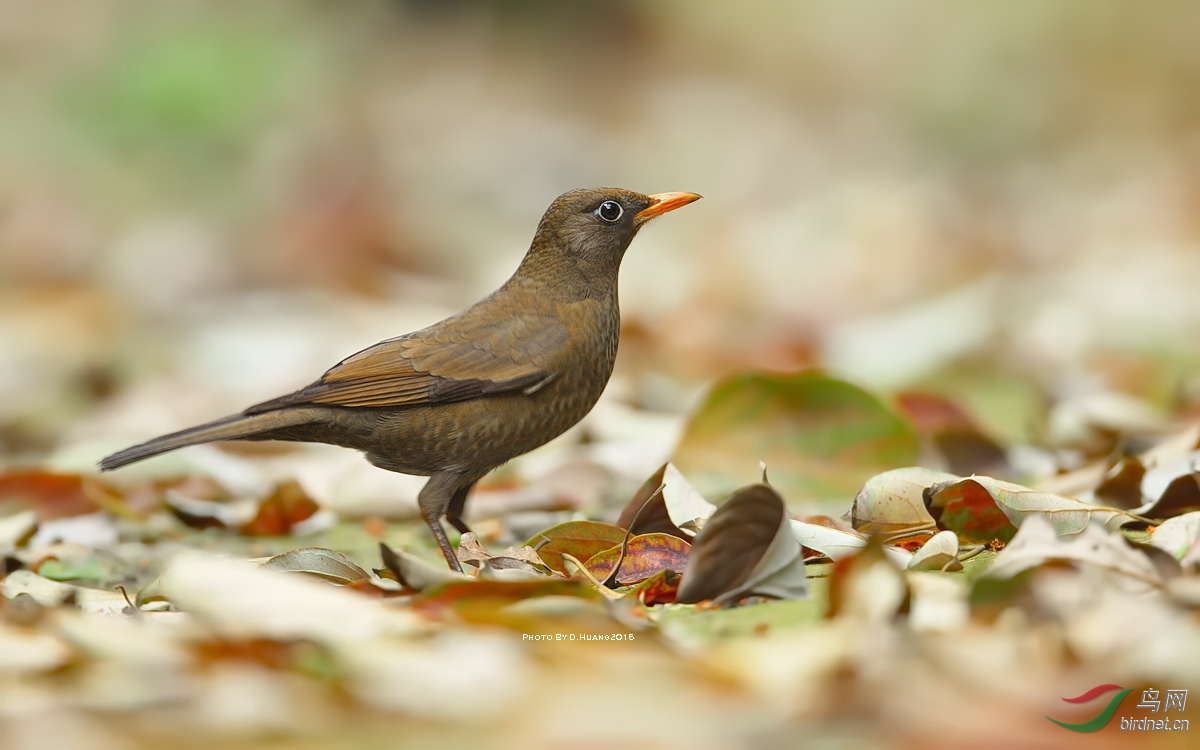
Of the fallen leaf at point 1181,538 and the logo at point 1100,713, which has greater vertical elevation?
the fallen leaf at point 1181,538

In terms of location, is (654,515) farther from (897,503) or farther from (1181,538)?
(1181,538)

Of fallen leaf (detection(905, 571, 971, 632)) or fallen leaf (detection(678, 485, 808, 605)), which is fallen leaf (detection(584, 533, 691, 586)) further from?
fallen leaf (detection(905, 571, 971, 632))

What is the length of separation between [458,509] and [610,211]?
3.55ft

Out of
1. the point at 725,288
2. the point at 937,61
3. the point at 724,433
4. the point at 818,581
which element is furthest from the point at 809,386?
the point at 937,61

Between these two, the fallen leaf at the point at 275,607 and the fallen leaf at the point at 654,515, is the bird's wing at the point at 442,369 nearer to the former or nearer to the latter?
the fallen leaf at the point at 654,515

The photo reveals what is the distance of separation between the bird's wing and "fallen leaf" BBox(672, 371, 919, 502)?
2.54 feet

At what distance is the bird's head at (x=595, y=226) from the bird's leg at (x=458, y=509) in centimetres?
79

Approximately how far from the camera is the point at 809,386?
4469mm

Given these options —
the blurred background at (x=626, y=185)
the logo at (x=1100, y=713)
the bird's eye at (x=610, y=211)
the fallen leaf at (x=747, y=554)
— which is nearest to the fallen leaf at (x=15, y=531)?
the blurred background at (x=626, y=185)

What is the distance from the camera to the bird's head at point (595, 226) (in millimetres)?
4422

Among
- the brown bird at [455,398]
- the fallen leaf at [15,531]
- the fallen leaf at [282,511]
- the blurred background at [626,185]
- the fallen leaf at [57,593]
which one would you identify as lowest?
the fallen leaf at [57,593]

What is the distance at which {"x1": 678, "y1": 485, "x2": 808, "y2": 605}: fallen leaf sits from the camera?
108 inches

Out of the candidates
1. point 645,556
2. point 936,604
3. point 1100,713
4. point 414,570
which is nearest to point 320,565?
point 414,570

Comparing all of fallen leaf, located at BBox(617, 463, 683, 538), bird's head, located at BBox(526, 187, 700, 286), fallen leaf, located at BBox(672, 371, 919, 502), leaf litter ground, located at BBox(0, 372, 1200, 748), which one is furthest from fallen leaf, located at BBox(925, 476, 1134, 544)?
bird's head, located at BBox(526, 187, 700, 286)
